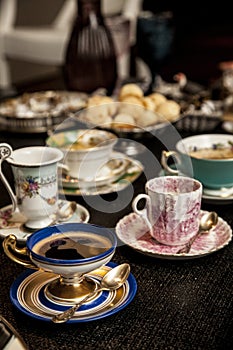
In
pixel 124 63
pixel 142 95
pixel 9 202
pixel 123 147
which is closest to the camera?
pixel 9 202

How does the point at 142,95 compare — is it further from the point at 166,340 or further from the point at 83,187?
the point at 166,340

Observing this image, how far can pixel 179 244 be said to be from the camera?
750 mm

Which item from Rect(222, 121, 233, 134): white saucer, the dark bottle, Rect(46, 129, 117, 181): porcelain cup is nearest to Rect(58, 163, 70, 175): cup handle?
Rect(46, 129, 117, 181): porcelain cup

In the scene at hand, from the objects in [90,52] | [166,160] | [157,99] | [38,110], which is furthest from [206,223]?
[90,52]

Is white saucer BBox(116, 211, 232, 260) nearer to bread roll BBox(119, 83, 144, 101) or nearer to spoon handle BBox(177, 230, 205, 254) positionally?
spoon handle BBox(177, 230, 205, 254)

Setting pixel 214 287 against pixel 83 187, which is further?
pixel 83 187

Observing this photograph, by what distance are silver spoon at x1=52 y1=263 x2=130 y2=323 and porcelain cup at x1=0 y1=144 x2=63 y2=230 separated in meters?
0.19

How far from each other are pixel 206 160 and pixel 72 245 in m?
0.34

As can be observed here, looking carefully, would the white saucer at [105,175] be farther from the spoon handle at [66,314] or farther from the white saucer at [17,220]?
the spoon handle at [66,314]

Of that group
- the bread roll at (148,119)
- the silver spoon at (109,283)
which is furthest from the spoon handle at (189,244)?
the bread roll at (148,119)

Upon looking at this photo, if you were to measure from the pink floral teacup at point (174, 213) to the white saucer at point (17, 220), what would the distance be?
12 centimetres

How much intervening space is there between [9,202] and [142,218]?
0.24 m

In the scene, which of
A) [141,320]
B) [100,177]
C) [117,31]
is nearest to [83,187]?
[100,177]

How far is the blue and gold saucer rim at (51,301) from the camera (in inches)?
23.8
